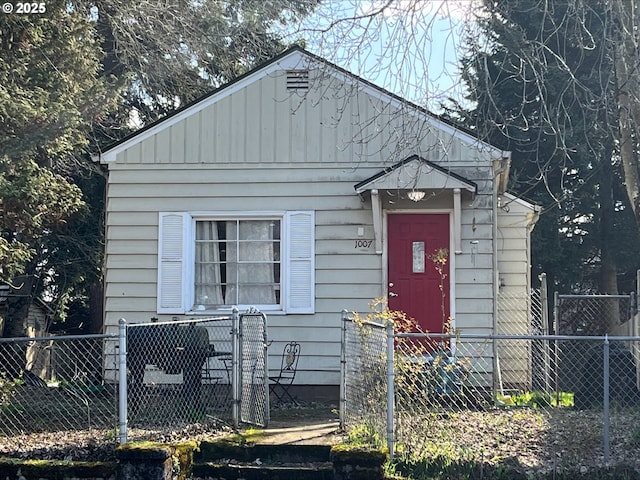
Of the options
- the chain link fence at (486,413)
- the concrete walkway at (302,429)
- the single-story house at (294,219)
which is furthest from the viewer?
the single-story house at (294,219)

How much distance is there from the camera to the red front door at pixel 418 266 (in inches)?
410

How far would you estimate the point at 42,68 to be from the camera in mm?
11875

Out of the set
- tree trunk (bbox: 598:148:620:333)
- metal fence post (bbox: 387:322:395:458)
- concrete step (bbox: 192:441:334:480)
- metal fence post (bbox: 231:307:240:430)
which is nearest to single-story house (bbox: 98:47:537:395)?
metal fence post (bbox: 231:307:240:430)

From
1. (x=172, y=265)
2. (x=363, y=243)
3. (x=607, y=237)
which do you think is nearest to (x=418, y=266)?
(x=363, y=243)

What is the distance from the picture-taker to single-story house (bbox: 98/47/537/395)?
1024cm

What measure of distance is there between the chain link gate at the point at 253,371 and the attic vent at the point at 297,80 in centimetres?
364

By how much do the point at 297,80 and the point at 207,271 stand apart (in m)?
3.08

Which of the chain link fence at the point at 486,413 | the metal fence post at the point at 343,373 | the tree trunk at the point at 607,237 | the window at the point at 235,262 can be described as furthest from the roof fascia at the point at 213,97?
the tree trunk at the point at 607,237

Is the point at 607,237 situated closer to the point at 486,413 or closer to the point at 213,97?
the point at 486,413

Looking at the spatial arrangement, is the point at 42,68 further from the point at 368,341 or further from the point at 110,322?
the point at 368,341

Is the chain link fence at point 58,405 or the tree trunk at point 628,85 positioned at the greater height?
the tree trunk at point 628,85

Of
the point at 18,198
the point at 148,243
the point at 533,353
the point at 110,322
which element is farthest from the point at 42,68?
the point at 533,353

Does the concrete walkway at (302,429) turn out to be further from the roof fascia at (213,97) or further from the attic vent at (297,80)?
the attic vent at (297,80)

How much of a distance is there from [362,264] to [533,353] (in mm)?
3225
